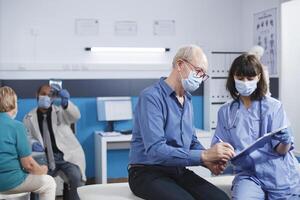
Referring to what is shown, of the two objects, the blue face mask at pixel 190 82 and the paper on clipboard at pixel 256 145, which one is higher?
the blue face mask at pixel 190 82

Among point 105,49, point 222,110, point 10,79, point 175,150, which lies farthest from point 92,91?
point 175,150

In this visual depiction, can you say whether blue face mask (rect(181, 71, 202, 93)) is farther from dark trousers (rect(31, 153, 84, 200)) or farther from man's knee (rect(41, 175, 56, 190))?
dark trousers (rect(31, 153, 84, 200))

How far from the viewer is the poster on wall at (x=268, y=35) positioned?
445 centimetres

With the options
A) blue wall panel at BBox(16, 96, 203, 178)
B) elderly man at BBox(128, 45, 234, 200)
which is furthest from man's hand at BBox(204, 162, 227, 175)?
blue wall panel at BBox(16, 96, 203, 178)

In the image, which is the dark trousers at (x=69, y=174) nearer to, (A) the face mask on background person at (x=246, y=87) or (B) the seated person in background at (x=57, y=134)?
(B) the seated person in background at (x=57, y=134)

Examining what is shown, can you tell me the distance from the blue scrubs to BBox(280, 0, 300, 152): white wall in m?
1.95

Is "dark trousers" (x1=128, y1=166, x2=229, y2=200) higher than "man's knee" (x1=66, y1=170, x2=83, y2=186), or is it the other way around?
"dark trousers" (x1=128, y1=166, x2=229, y2=200)

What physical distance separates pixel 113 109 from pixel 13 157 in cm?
202

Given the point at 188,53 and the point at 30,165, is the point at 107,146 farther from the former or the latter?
the point at 188,53

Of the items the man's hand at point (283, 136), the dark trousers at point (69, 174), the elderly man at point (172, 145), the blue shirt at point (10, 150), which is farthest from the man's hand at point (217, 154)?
the dark trousers at point (69, 174)

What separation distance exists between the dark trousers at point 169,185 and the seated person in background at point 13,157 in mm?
849

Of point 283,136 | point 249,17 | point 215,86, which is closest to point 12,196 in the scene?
point 283,136

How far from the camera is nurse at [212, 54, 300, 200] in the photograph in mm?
2250

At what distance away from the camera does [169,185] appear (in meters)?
2.08
